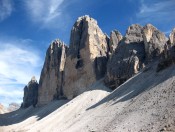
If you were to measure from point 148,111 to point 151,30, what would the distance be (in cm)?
3350

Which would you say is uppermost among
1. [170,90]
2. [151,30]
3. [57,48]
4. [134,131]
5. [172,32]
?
[57,48]

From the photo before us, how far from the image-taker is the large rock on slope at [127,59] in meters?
60.2

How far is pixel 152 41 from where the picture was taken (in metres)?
60.2

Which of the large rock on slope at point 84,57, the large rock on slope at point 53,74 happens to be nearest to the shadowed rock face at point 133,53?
the large rock on slope at point 84,57

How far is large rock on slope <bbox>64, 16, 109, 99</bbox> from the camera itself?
75812mm

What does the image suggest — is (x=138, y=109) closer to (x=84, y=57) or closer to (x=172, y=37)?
(x=172, y=37)

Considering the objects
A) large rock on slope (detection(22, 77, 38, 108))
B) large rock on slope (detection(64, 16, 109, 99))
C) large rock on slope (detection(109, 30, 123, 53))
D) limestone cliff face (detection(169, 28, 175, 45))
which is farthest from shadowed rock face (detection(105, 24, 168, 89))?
large rock on slope (detection(22, 77, 38, 108))

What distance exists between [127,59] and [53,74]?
40.6 meters

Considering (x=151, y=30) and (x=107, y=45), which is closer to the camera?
(x=151, y=30)

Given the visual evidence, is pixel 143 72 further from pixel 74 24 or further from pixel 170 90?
pixel 74 24

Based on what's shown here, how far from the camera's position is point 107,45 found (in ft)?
276

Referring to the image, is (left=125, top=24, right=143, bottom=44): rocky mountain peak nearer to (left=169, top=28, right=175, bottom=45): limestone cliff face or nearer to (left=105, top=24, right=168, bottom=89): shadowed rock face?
(left=105, top=24, right=168, bottom=89): shadowed rock face

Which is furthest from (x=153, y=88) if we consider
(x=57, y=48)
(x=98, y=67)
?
(x=57, y=48)

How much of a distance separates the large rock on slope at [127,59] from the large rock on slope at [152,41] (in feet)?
5.78
